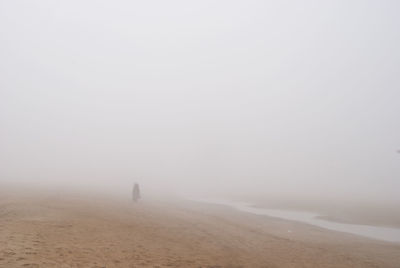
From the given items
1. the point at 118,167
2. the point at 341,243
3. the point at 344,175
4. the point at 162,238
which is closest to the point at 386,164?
the point at 344,175

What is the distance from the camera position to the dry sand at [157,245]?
12977 mm

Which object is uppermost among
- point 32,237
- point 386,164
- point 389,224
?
point 386,164

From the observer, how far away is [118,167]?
159750mm

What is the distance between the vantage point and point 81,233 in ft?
55.4

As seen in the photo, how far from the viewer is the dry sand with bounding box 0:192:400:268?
42.6ft

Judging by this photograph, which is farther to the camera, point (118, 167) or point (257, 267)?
point (118, 167)

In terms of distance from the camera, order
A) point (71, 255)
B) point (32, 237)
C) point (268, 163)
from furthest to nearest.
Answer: point (268, 163)
point (32, 237)
point (71, 255)

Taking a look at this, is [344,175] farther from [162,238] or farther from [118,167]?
[162,238]

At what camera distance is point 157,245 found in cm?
1694

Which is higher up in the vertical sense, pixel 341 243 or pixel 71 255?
pixel 71 255

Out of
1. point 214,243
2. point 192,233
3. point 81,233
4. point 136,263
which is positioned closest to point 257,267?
point 214,243

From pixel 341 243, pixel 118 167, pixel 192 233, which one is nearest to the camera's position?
pixel 192 233

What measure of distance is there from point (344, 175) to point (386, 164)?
41.9 m

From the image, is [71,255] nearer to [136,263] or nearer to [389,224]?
[136,263]
